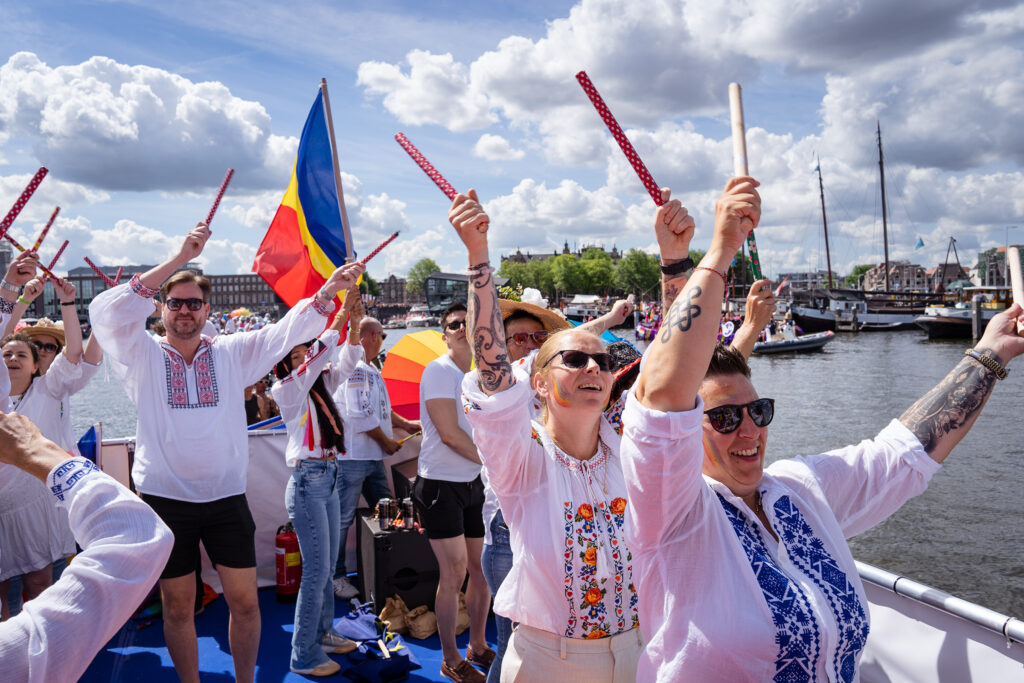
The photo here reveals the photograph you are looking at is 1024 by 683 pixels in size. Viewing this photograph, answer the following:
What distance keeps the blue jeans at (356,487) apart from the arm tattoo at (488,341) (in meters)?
3.61

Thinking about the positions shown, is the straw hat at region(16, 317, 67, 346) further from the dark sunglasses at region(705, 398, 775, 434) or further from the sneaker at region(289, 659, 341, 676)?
the dark sunglasses at region(705, 398, 775, 434)

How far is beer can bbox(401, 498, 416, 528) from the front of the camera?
523cm

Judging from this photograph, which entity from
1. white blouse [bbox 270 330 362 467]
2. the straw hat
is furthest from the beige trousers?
the straw hat

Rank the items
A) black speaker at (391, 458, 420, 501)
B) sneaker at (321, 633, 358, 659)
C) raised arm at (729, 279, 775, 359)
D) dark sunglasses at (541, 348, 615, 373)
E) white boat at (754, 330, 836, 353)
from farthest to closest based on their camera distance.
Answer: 1. white boat at (754, 330, 836, 353)
2. black speaker at (391, 458, 420, 501)
3. sneaker at (321, 633, 358, 659)
4. raised arm at (729, 279, 775, 359)
5. dark sunglasses at (541, 348, 615, 373)

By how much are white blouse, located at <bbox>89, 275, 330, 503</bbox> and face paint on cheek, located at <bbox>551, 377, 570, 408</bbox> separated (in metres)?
1.96

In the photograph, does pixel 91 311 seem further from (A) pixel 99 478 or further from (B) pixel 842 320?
(B) pixel 842 320

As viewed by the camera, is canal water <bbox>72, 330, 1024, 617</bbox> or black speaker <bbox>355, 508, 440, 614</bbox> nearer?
black speaker <bbox>355, 508, 440, 614</bbox>

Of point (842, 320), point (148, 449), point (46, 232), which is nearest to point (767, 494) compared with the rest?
point (148, 449)

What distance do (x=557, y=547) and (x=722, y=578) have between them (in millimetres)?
761


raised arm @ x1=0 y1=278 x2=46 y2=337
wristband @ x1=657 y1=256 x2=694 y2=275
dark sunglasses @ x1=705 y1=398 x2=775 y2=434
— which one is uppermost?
raised arm @ x1=0 y1=278 x2=46 y2=337

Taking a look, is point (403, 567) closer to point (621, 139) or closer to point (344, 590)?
point (344, 590)

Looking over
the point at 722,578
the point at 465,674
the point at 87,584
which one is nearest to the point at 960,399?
the point at 722,578

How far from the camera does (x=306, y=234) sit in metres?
5.75

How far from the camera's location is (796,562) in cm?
175
